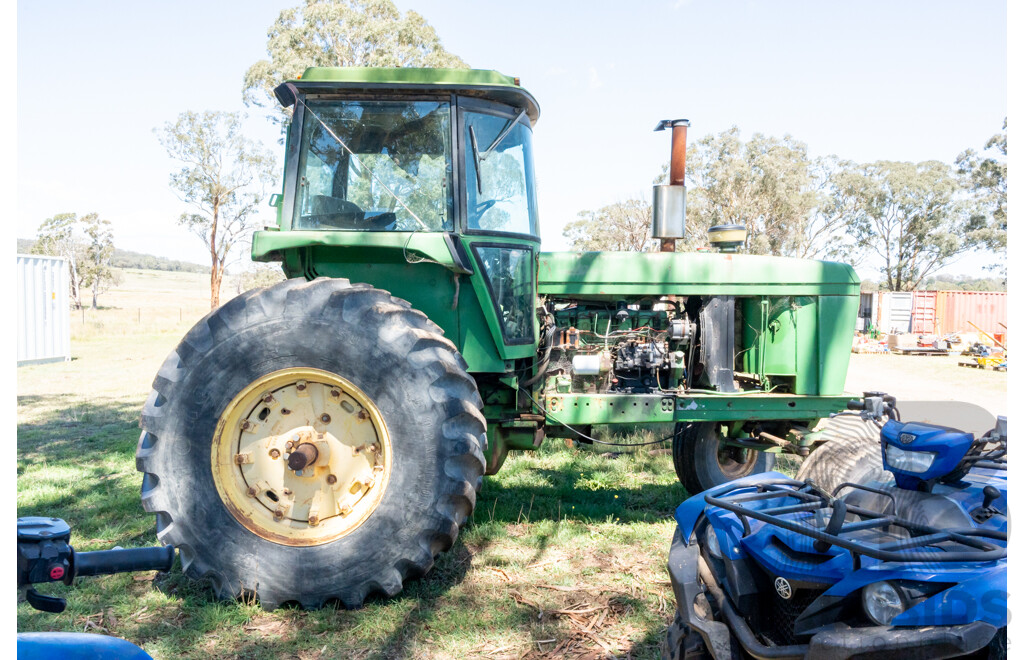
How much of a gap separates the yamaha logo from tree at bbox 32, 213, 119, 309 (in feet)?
130

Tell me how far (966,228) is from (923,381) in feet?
94.4

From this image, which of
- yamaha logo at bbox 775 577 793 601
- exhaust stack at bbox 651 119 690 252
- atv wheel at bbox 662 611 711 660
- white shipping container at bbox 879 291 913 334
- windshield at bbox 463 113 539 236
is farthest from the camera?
white shipping container at bbox 879 291 913 334

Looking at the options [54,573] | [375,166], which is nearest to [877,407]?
[375,166]

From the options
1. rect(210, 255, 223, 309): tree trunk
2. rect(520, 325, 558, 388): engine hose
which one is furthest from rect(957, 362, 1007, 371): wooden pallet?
rect(210, 255, 223, 309): tree trunk

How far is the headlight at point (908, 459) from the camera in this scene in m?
2.21

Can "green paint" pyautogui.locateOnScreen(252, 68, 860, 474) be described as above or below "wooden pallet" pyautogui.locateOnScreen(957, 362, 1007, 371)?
above

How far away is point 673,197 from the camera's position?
4.77 meters

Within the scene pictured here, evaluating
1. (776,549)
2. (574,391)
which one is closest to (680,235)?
(574,391)

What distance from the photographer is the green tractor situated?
10.8 ft

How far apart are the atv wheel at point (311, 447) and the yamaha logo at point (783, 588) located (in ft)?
5.05

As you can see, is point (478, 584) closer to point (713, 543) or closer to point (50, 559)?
point (713, 543)

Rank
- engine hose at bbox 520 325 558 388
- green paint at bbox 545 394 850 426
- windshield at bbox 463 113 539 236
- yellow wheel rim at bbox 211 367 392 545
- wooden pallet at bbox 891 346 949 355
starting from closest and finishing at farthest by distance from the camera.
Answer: yellow wheel rim at bbox 211 367 392 545 < windshield at bbox 463 113 539 236 < green paint at bbox 545 394 850 426 < engine hose at bbox 520 325 558 388 < wooden pallet at bbox 891 346 949 355

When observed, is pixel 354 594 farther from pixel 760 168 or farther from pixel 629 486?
pixel 760 168

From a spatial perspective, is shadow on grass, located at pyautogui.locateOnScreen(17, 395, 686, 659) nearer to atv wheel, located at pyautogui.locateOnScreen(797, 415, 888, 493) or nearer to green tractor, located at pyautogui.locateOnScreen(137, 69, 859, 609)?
green tractor, located at pyautogui.locateOnScreen(137, 69, 859, 609)
